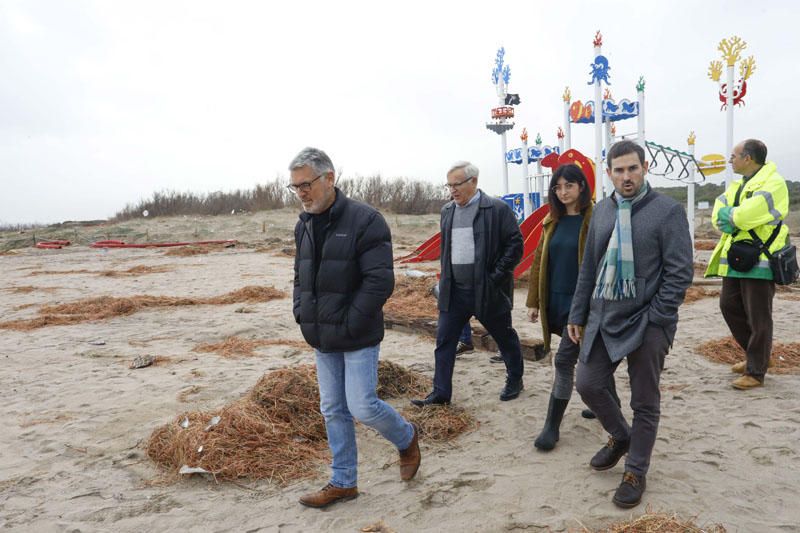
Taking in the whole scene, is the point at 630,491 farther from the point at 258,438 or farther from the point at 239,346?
the point at 239,346

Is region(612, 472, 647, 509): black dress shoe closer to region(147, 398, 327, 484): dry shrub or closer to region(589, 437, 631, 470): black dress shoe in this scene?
region(589, 437, 631, 470): black dress shoe

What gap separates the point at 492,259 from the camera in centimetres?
435

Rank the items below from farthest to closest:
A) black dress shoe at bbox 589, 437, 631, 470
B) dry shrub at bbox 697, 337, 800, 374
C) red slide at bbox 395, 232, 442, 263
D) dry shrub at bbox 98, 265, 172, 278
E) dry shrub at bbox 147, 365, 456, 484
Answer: dry shrub at bbox 98, 265, 172, 278, red slide at bbox 395, 232, 442, 263, dry shrub at bbox 697, 337, 800, 374, dry shrub at bbox 147, 365, 456, 484, black dress shoe at bbox 589, 437, 631, 470

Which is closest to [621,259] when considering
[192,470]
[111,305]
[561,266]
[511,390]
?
[561,266]

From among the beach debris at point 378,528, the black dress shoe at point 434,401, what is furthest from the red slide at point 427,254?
the beach debris at point 378,528

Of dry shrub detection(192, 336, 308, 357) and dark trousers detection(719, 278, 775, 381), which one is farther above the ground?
dark trousers detection(719, 278, 775, 381)

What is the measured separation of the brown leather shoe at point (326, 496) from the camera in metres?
3.06

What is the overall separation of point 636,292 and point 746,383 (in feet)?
8.72

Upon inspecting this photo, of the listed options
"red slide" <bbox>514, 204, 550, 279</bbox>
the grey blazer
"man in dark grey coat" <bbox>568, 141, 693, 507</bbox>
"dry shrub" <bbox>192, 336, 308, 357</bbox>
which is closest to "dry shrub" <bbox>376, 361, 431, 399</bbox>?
"dry shrub" <bbox>192, 336, 308, 357</bbox>

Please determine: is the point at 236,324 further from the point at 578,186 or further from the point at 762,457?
the point at 762,457

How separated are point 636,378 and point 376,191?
4101 centimetres

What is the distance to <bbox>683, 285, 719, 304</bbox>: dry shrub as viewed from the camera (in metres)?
8.90

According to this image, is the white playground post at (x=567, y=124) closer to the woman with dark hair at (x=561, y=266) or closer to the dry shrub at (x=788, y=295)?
the dry shrub at (x=788, y=295)

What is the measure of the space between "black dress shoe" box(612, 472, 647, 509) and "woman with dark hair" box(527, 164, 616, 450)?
75cm
